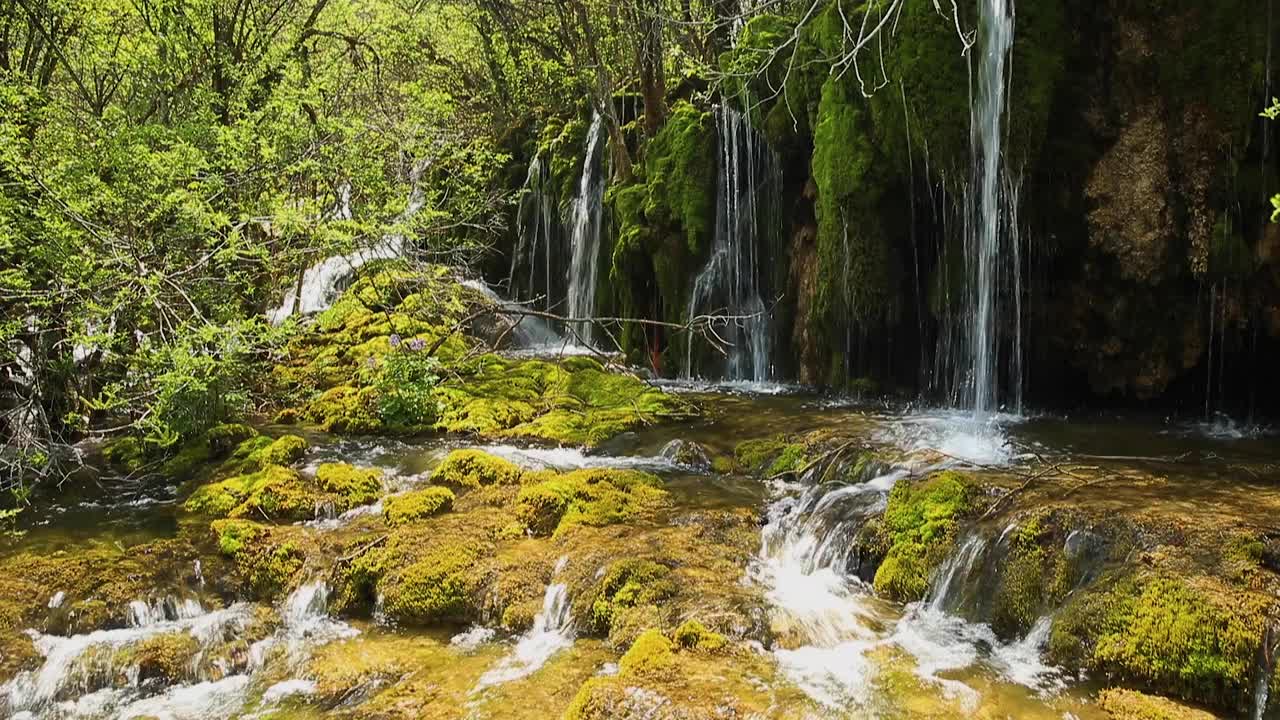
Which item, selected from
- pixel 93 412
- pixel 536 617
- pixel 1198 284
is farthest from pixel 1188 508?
pixel 93 412

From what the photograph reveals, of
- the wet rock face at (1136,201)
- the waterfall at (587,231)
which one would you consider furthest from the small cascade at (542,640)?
the waterfall at (587,231)

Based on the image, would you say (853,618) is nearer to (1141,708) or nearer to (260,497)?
(1141,708)

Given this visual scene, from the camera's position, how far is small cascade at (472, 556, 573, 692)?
14.4 ft

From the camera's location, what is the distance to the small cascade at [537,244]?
2108 cm

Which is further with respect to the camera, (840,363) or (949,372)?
(840,363)

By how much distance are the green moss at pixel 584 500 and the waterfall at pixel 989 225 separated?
535 centimetres

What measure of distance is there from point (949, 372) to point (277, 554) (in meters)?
8.85

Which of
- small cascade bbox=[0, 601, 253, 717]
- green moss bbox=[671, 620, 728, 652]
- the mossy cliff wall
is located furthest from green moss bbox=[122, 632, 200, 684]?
the mossy cliff wall

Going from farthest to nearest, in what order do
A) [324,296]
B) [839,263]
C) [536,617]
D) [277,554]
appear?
[324,296], [839,263], [277,554], [536,617]

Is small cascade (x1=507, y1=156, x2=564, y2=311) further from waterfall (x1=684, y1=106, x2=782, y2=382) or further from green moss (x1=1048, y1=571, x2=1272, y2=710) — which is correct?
green moss (x1=1048, y1=571, x2=1272, y2=710)

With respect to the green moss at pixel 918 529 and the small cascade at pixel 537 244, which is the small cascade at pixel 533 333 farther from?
the green moss at pixel 918 529

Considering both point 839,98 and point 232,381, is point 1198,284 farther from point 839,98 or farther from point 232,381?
point 232,381

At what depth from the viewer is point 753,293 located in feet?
47.6

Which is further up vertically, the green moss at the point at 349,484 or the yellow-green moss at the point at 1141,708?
the green moss at the point at 349,484
